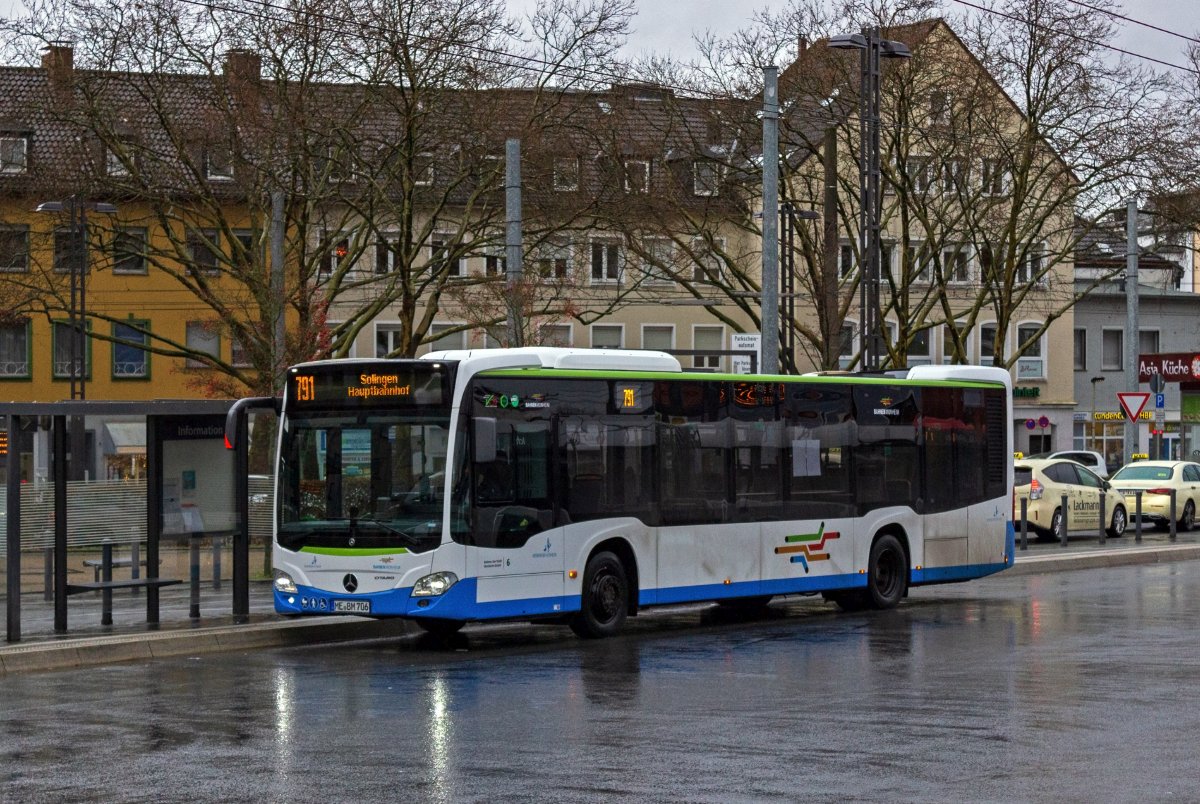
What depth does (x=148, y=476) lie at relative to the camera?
1859 centimetres

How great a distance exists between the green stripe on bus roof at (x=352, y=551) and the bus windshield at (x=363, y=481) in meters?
0.04

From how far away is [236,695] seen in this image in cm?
1375

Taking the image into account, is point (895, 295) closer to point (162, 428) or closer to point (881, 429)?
point (881, 429)

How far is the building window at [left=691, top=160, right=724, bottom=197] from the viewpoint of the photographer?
142ft

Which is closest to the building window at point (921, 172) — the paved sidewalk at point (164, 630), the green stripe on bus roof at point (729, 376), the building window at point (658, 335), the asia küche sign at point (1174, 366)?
the asia küche sign at point (1174, 366)

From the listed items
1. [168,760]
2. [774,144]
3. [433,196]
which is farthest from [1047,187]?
[168,760]

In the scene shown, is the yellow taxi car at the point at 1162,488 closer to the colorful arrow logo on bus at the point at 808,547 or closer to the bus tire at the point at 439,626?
the colorful arrow logo on bus at the point at 808,547

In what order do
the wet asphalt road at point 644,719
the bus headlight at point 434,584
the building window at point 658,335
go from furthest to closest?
1. the building window at point 658,335
2. the bus headlight at point 434,584
3. the wet asphalt road at point 644,719

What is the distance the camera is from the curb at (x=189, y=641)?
1600cm

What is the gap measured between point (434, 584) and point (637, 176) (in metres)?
26.3

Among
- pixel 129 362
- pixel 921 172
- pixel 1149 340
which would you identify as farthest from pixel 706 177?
pixel 1149 340

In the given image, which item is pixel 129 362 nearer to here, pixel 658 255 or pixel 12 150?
pixel 12 150

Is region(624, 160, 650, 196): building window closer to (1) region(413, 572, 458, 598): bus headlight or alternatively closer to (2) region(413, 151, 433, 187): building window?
(2) region(413, 151, 433, 187): building window

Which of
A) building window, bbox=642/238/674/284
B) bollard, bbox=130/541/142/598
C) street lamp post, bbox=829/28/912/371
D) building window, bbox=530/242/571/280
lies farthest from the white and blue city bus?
building window, bbox=642/238/674/284
